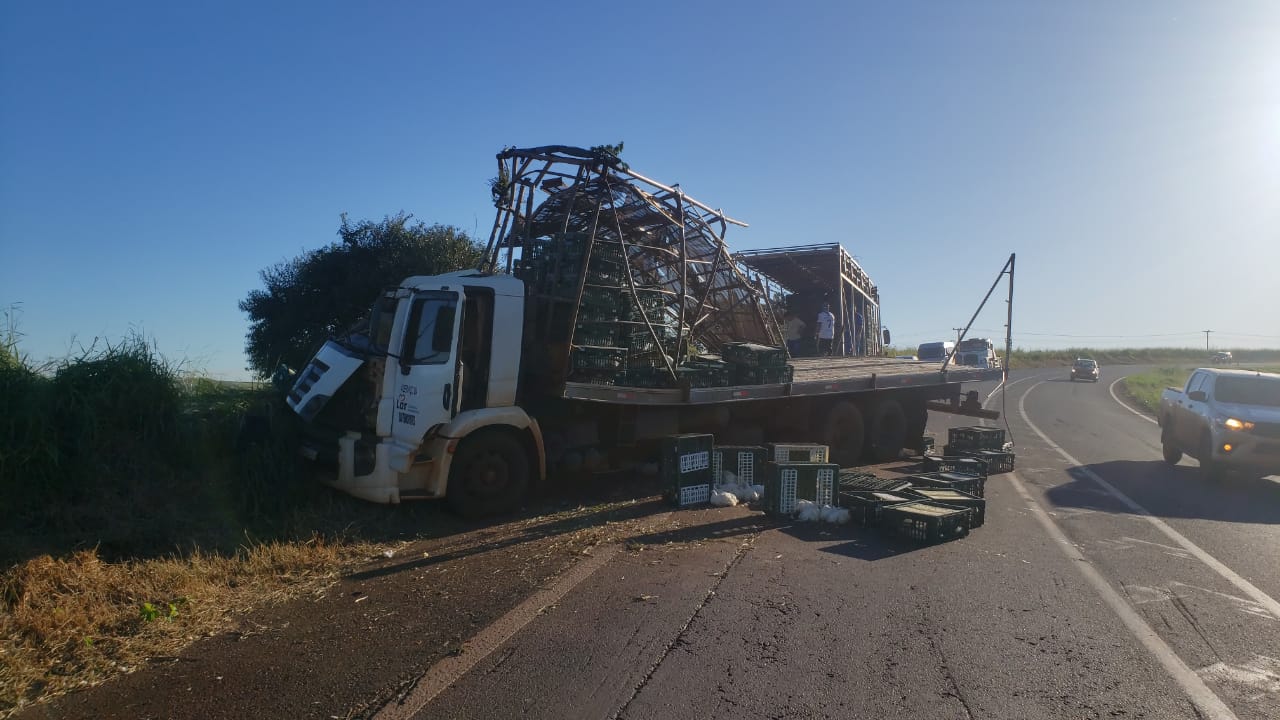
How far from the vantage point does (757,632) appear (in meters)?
5.01

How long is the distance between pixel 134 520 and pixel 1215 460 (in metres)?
13.5

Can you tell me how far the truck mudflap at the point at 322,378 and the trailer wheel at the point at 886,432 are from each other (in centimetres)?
861

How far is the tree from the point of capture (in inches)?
545

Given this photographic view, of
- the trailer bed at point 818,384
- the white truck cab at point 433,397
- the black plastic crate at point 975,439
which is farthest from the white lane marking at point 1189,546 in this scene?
the white truck cab at point 433,397

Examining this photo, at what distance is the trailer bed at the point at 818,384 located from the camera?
8.95 m

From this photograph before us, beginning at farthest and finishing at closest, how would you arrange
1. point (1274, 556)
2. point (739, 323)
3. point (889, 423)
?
point (889, 423) < point (739, 323) < point (1274, 556)

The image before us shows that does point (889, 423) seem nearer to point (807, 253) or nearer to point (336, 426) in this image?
point (807, 253)

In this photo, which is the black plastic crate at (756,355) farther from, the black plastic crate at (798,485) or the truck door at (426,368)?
the truck door at (426,368)

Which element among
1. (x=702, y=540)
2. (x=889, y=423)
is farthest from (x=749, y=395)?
(x=889, y=423)

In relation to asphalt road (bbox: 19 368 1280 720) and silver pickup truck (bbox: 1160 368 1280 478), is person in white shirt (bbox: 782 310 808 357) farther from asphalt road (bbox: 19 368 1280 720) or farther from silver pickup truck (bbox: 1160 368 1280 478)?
asphalt road (bbox: 19 368 1280 720)

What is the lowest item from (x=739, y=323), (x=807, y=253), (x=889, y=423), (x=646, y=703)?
(x=646, y=703)

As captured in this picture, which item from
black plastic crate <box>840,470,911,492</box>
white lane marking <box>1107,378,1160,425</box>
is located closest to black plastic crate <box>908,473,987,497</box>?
black plastic crate <box>840,470,911,492</box>

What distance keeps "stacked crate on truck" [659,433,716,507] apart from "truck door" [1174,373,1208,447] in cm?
833

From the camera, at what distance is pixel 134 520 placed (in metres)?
6.62
